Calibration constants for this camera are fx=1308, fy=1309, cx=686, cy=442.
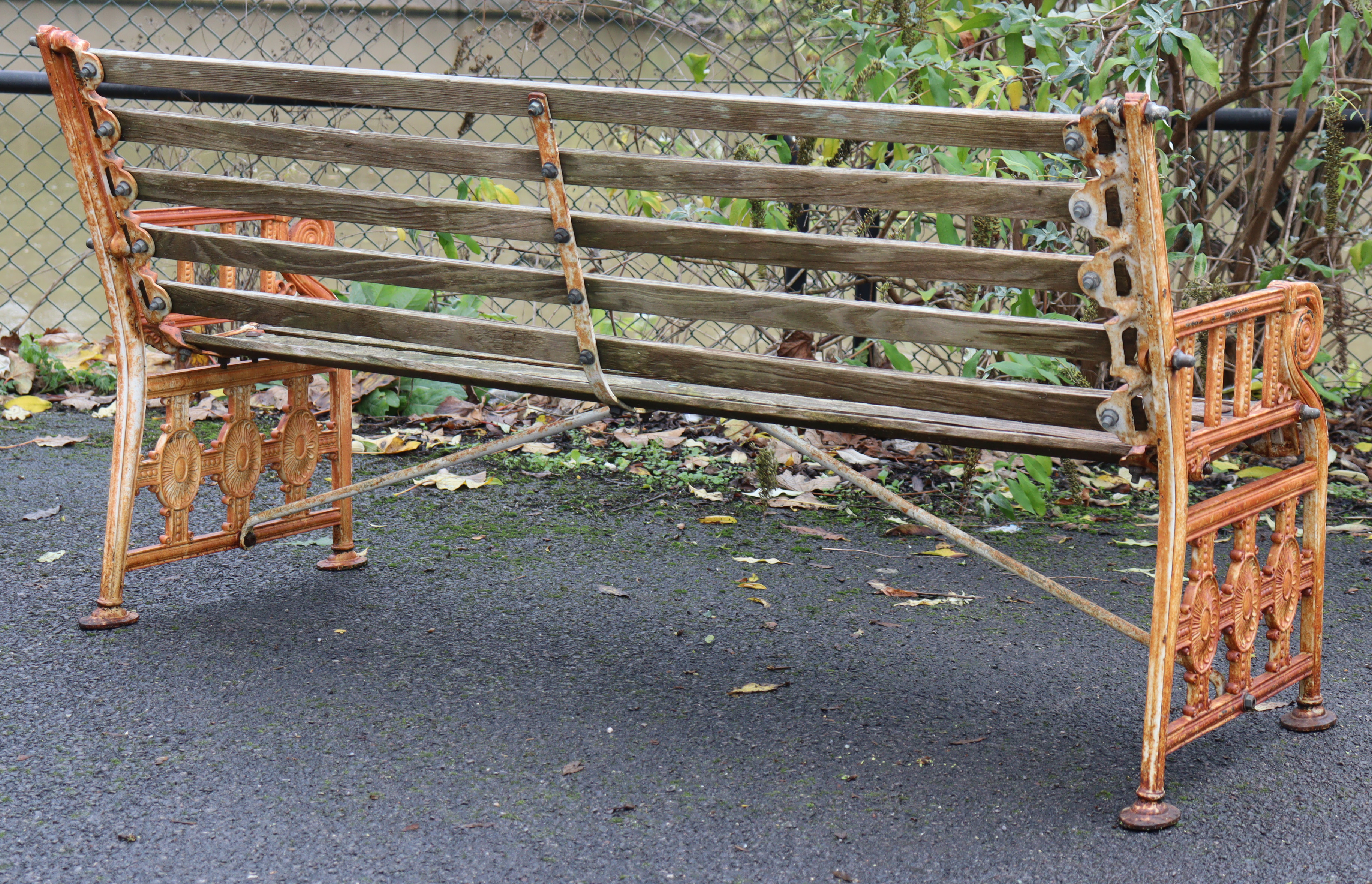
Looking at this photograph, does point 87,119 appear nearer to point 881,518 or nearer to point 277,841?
point 277,841

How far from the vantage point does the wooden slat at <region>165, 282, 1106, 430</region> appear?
6.66ft

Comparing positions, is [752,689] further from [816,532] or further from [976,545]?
[816,532]

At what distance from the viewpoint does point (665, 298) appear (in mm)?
2225

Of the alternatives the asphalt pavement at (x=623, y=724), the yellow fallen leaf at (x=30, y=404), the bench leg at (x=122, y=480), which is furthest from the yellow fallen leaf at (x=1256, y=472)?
the yellow fallen leaf at (x=30, y=404)

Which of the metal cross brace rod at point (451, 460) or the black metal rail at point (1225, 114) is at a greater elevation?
the black metal rail at point (1225, 114)

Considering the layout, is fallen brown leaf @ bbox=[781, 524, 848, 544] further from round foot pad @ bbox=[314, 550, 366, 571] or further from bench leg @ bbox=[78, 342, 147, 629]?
bench leg @ bbox=[78, 342, 147, 629]

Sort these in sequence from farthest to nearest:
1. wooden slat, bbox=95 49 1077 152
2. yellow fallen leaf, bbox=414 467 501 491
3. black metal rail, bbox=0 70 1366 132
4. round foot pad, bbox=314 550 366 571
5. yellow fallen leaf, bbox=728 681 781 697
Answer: black metal rail, bbox=0 70 1366 132
yellow fallen leaf, bbox=414 467 501 491
round foot pad, bbox=314 550 366 571
yellow fallen leaf, bbox=728 681 781 697
wooden slat, bbox=95 49 1077 152

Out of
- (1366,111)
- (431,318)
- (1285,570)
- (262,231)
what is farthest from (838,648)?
(1366,111)

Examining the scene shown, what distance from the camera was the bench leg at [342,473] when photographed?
126 inches

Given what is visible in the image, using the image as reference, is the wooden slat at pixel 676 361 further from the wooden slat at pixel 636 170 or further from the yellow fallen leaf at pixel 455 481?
the yellow fallen leaf at pixel 455 481

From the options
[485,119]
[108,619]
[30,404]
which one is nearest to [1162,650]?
[108,619]

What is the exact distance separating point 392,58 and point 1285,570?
15.9 feet

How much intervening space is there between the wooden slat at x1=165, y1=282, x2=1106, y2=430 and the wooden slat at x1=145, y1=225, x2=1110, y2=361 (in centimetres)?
6

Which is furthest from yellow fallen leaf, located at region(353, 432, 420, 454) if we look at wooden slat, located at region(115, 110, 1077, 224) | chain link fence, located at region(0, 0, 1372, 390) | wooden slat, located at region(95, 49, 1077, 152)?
wooden slat, located at region(95, 49, 1077, 152)
